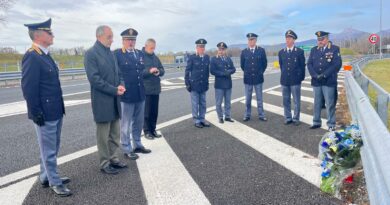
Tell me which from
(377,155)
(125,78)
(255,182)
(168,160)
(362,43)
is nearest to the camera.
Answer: (377,155)

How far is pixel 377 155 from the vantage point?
2180mm

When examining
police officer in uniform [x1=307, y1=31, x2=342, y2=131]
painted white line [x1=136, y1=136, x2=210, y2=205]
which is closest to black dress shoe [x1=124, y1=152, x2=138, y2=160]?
painted white line [x1=136, y1=136, x2=210, y2=205]

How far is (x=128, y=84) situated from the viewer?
5.63 meters

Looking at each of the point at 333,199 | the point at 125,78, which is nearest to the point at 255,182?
the point at 333,199

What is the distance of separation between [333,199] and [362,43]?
10712 cm

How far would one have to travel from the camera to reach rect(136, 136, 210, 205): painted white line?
3783 millimetres

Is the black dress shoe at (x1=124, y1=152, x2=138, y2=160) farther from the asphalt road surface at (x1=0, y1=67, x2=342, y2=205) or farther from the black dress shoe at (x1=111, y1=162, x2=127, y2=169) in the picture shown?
the black dress shoe at (x1=111, y1=162, x2=127, y2=169)

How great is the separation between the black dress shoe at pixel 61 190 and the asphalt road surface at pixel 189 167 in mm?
70

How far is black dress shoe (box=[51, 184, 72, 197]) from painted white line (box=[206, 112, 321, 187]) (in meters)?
2.88

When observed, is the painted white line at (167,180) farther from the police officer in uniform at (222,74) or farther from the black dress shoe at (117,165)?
the police officer in uniform at (222,74)

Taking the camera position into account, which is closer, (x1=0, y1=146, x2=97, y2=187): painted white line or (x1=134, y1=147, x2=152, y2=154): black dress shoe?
(x1=0, y1=146, x2=97, y2=187): painted white line

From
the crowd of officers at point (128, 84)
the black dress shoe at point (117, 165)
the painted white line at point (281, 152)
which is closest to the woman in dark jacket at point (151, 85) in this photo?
the crowd of officers at point (128, 84)

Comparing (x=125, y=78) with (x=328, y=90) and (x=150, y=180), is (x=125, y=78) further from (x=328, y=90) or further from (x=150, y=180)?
(x=328, y=90)

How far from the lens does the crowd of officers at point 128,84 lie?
13.3ft
